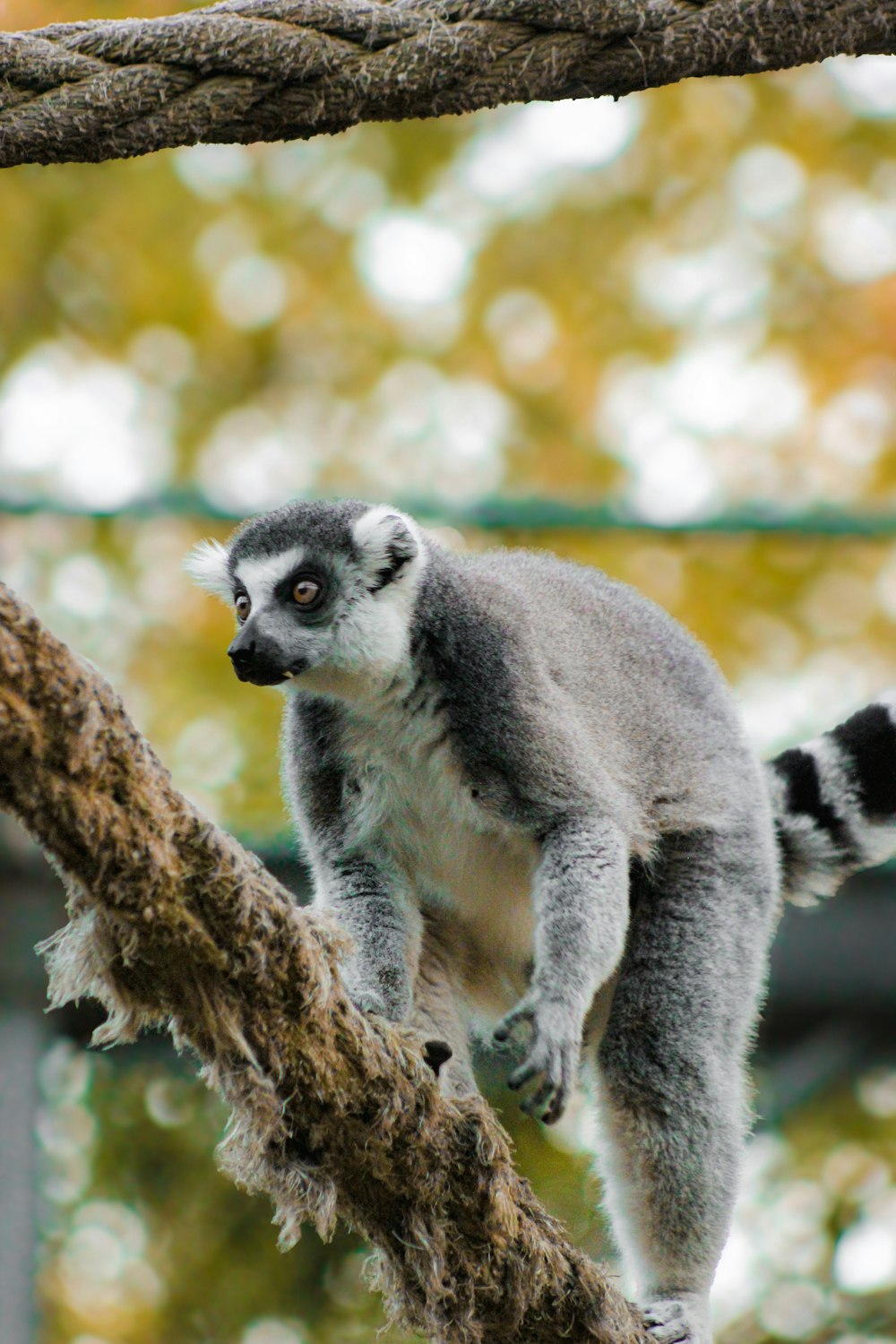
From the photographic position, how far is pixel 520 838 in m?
3.50

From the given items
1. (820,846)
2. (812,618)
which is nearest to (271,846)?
(820,846)

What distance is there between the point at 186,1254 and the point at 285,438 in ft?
23.8

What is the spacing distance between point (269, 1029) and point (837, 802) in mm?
2246

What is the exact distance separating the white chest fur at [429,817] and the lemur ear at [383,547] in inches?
12.1

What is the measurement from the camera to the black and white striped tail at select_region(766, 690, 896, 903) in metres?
4.16

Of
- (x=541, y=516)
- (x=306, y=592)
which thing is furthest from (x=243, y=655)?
(x=541, y=516)

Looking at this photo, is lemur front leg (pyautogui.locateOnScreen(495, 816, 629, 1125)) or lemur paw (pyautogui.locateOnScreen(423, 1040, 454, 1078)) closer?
lemur paw (pyautogui.locateOnScreen(423, 1040, 454, 1078))

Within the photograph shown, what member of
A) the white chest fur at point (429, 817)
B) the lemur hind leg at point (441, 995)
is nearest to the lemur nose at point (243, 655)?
the white chest fur at point (429, 817)

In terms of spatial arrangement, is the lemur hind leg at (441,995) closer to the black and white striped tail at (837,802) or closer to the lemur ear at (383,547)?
the lemur ear at (383,547)

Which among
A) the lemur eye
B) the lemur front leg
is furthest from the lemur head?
the lemur front leg

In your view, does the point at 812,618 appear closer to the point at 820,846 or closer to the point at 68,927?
the point at 820,846

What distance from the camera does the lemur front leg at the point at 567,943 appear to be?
304 centimetres

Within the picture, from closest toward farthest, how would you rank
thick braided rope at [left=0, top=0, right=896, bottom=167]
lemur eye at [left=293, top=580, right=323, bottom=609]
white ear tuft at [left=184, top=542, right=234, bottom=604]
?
thick braided rope at [left=0, top=0, right=896, bottom=167]
lemur eye at [left=293, top=580, right=323, bottom=609]
white ear tuft at [left=184, top=542, right=234, bottom=604]

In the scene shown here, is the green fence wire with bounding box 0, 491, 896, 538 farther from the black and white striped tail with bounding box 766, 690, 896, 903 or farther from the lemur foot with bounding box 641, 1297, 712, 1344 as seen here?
the lemur foot with bounding box 641, 1297, 712, 1344
